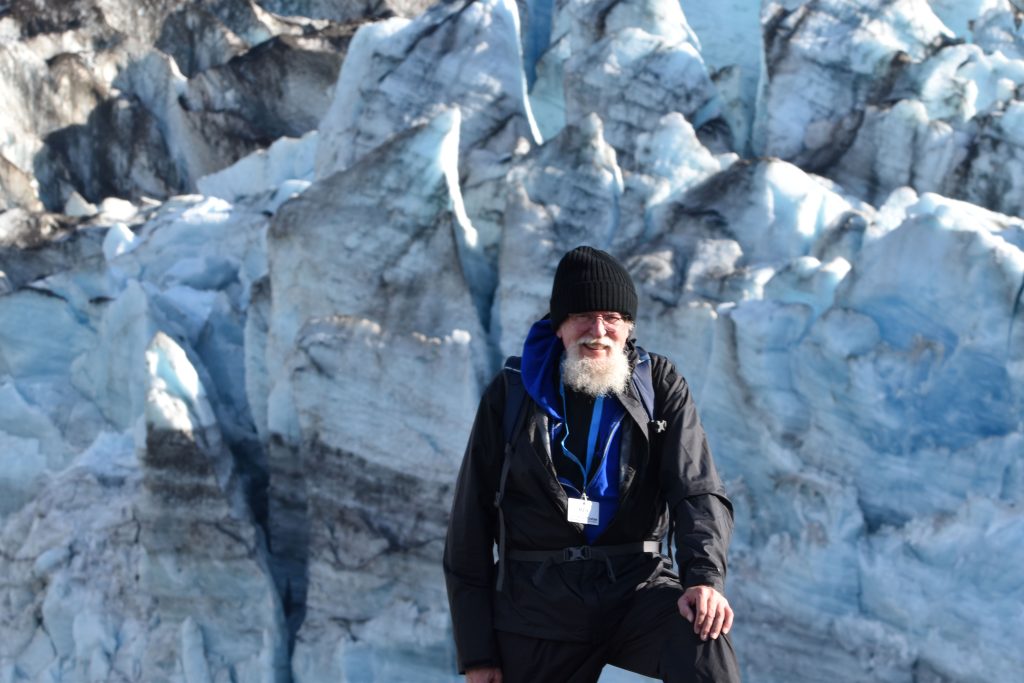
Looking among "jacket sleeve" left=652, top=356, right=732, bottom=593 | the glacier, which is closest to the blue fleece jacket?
"jacket sleeve" left=652, top=356, right=732, bottom=593

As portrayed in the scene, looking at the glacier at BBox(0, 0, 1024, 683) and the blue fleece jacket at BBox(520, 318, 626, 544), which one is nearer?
the blue fleece jacket at BBox(520, 318, 626, 544)

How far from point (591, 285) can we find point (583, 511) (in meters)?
0.52

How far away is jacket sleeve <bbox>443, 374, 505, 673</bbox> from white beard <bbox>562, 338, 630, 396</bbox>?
0.66ft

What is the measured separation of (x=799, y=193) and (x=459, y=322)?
210 cm

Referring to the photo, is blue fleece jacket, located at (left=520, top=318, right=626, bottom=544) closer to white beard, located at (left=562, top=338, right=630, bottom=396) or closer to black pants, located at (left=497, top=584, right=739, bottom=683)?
white beard, located at (left=562, top=338, right=630, bottom=396)

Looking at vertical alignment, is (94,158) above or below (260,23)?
below

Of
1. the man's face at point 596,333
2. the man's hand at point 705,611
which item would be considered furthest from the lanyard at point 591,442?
the man's hand at point 705,611

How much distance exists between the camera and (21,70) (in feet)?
44.6

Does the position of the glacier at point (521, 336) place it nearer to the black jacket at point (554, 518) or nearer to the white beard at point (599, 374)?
the black jacket at point (554, 518)

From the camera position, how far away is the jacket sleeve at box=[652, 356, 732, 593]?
2979 millimetres

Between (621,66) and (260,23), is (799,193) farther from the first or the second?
(260,23)

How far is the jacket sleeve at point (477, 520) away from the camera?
325 cm

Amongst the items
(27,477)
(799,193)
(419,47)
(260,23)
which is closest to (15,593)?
(27,477)

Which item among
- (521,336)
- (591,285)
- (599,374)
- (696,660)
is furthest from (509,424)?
(521,336)
